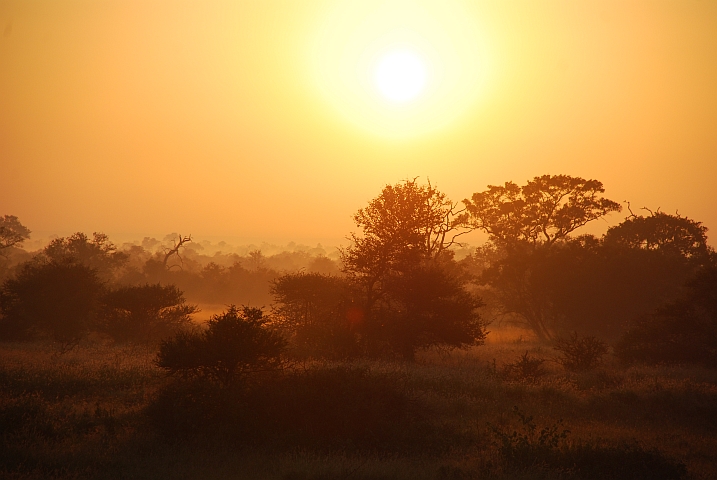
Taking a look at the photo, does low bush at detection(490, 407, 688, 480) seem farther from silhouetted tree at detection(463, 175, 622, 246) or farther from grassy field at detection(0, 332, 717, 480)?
silhouetted tree at detection(463, 175, 622, 246)

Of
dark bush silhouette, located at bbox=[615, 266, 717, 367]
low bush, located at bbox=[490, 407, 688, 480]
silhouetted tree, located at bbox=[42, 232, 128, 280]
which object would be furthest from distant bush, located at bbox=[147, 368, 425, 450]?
silhouetted tree, located at bbox=[42, 232, 128, 280]

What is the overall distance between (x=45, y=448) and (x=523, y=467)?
9697mm

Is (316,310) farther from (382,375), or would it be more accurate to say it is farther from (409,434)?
(409,434)

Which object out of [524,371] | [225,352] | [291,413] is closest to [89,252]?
[524,371]

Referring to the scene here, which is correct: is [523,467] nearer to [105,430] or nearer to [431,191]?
[105,430]

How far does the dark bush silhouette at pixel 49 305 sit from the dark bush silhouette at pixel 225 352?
1910 centimetres

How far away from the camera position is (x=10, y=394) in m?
15.0

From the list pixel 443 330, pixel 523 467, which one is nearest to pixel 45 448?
pixel 523 467

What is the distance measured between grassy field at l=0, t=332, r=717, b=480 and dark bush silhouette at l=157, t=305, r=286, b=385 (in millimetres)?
936

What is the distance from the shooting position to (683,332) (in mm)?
27453

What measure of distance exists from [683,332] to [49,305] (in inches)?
1282

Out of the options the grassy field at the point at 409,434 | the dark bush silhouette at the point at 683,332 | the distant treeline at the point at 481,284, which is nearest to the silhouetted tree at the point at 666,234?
the distant treeline at the point at 481,284

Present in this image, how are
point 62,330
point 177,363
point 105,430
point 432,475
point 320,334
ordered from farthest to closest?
1. point 62,330
2. point 320,334
3. point 177,363
4. point 105,430
5. point 432,475

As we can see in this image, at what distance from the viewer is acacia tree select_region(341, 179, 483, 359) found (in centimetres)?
2623
